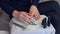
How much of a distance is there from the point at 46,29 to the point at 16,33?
0.21 meters

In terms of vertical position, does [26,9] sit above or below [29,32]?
above

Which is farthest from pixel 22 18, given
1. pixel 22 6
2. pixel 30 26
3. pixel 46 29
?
pixel 22 6

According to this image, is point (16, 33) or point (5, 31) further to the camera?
point (5, 31)

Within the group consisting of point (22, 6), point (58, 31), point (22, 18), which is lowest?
point (58, 31)

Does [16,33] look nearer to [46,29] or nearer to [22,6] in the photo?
[46,29]

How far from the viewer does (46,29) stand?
3.47 ft

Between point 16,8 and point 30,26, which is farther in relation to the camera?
point 16,8

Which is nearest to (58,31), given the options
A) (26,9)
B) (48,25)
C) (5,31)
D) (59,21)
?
(59,21)

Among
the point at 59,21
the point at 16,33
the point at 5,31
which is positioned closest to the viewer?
the point at 16,33

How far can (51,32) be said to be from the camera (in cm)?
107

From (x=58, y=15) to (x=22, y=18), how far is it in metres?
0.39

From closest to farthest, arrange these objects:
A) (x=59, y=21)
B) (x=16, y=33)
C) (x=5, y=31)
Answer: (x=16, y=33) < (x=5, y=31) < (x=59, y=21)

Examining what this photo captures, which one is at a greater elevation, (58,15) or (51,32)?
(58,15)

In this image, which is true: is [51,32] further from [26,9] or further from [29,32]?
[26,9]
